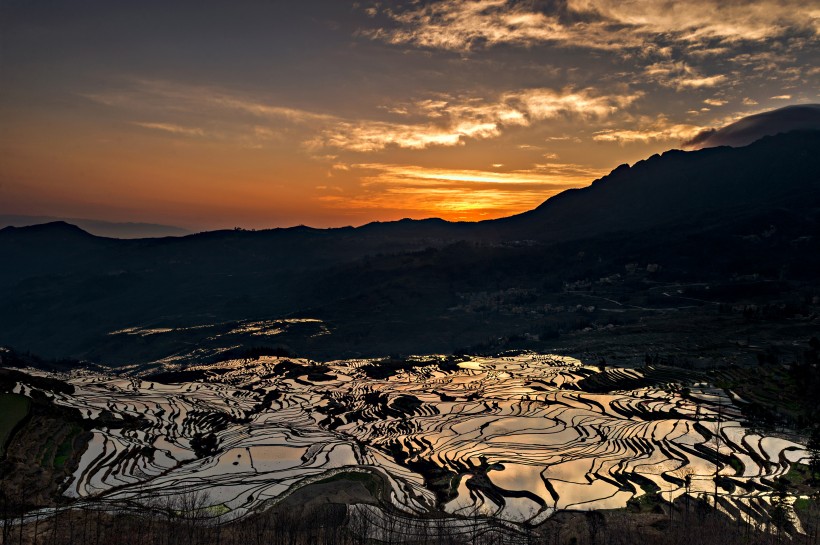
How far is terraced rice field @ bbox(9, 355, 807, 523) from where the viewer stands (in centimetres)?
6256

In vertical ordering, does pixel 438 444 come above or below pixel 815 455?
below

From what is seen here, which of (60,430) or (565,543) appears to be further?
(60,430)

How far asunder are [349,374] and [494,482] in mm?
84264

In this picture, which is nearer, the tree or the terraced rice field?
the terraced rice field

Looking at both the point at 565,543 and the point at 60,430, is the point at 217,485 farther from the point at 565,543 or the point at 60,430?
the point at 565,543

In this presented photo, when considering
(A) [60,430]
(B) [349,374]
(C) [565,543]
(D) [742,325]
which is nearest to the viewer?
(C) [565,543]

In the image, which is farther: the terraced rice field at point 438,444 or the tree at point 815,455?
the tree at point 815,455

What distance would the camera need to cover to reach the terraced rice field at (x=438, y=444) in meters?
62.6

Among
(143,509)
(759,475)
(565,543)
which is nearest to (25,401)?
(143,509)

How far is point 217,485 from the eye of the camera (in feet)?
210

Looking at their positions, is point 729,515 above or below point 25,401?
below

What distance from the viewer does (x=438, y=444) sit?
83812 mm

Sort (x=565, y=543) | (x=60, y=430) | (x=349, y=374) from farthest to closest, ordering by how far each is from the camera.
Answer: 1. (x=349, y=374)
2. (x=60, y=430)
3. (x=565, y=543)

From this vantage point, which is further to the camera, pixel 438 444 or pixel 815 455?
pixel 438 444
